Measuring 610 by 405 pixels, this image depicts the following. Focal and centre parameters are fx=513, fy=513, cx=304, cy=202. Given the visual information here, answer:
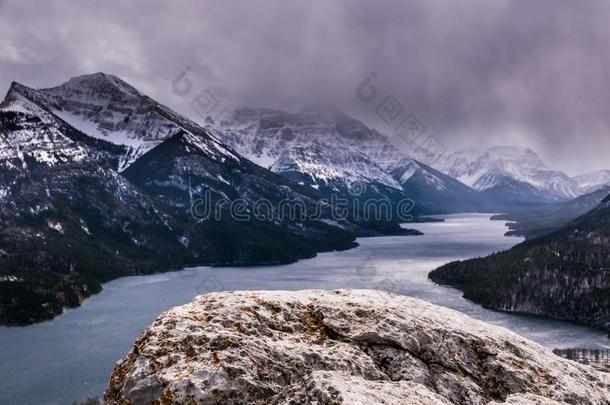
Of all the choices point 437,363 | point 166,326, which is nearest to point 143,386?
point 166,326

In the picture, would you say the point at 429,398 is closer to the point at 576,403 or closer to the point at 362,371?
the point at 362,371

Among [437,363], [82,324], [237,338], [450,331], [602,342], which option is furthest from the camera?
[82,324]

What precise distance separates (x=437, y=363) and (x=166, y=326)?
24.2ft

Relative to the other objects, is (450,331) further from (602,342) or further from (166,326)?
(602,342)

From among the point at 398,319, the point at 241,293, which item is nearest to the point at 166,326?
the point at 241,293

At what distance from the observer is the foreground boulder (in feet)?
37.7

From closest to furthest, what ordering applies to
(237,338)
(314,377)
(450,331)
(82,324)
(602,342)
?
(314,377), (237,338), (450,331), (602,342), (82,324)

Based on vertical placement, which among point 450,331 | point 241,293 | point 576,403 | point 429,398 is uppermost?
point 241,293

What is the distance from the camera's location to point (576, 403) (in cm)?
1460

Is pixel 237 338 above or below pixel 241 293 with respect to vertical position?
below

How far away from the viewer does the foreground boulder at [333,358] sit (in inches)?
452

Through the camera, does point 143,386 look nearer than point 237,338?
Yes

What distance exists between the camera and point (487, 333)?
16016mm

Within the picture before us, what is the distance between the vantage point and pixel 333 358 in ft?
42.4
